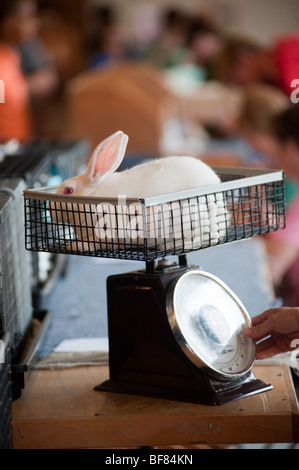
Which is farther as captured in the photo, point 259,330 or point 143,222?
point 259,330

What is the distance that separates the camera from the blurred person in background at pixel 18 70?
4.41 m

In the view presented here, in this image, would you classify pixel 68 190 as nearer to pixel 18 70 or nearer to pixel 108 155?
pixel 108 155

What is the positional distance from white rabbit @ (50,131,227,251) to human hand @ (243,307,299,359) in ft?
0.59

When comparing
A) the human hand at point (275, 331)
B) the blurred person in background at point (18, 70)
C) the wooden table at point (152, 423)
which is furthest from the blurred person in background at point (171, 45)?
the wooden table at point (152, 423)

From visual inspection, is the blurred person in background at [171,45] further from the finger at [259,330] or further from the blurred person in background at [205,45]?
the finger at [259,330]

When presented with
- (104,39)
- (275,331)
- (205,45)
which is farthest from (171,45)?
(275,331)

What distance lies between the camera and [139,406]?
113cm

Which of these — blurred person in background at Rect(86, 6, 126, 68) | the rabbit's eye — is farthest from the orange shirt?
the rabbit's eye

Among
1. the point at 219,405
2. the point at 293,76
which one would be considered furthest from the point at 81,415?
the point at 293,76

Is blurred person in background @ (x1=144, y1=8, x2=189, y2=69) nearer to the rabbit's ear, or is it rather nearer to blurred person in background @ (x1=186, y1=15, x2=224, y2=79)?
blurred person in background @ (x1=186, y1=15, x2=224, y2=79)

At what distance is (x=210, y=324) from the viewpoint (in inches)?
44.2

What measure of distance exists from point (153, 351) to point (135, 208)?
10.2 inches

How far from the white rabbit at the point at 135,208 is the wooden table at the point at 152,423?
27cm

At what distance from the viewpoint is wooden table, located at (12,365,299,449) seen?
109 centimetres
